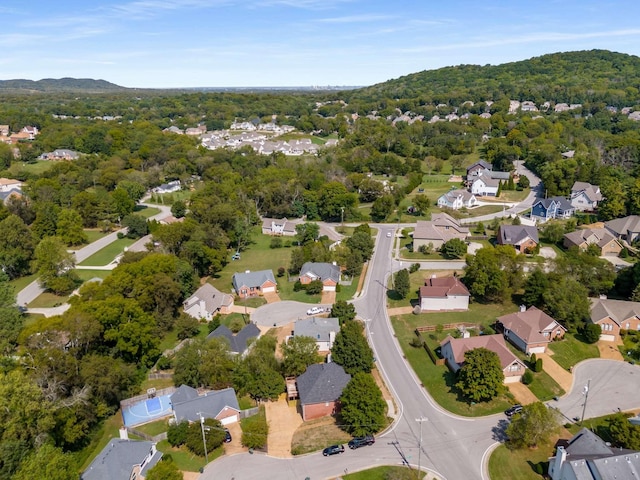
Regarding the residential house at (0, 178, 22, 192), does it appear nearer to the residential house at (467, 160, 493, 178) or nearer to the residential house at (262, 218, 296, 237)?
the residential house at (262, 218, 296, 237)

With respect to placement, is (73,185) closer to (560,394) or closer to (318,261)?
(318,261)

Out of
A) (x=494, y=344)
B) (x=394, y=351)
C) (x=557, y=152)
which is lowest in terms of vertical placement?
(x=394, y=351)

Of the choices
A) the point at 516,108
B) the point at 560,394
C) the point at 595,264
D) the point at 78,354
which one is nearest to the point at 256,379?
the point at 78,354

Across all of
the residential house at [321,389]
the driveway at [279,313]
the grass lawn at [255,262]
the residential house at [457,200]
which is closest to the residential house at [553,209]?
the residential house at [457,200]

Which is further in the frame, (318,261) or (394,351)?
(318,261)

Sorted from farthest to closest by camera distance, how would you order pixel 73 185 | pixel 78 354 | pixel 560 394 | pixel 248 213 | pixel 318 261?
1. pixel 73 185
2. pixel 248 213
3. pixel 318 261
4. pixel 78 354
5. pixel 560 394

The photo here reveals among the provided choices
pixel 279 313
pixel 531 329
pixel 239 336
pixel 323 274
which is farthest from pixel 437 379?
pixel 323 274

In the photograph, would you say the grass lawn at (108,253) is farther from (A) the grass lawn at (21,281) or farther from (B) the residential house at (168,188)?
(B) the residential house at (168,188)

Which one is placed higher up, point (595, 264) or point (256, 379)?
point (595, 264)

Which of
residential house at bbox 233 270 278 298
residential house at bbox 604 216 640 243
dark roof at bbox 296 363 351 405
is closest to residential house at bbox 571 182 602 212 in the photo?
residential house at bbox 604 216 640 243
